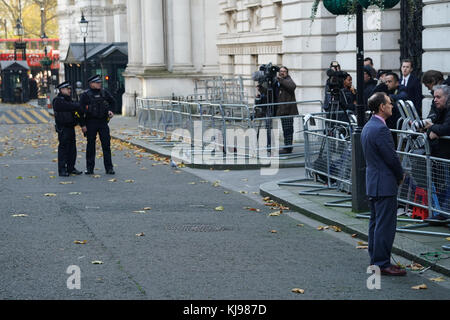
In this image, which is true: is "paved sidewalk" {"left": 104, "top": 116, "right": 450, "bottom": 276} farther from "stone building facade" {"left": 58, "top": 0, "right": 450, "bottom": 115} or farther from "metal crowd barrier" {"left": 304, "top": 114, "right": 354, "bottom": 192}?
"stone building facade" {"left": 58, "top": 0, "right": 450, "bottom": 115}

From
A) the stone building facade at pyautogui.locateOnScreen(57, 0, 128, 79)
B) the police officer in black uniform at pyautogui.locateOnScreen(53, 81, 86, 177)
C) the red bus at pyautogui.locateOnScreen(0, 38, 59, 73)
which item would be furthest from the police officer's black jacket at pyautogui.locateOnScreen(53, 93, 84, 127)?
the red bus at pyautogui.locateOnScreen(0, 38, 59, 73)

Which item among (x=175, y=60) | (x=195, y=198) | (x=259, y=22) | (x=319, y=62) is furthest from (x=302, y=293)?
(x=175, y=60)

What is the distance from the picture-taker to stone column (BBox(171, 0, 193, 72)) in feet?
126

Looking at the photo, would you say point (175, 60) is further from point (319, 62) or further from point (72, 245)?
point (72, 245)

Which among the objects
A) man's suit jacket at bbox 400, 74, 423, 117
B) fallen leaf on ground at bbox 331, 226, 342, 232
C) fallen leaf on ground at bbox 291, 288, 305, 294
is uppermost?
man's suit jacket at bbox 400, 74, 423, 117

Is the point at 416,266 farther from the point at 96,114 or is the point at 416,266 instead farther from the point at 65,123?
the point at 65,123

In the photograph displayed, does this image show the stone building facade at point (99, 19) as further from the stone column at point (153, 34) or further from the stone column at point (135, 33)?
the stone column at point (153, 34)

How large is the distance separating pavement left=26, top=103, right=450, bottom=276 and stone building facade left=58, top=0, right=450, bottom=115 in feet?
10.9

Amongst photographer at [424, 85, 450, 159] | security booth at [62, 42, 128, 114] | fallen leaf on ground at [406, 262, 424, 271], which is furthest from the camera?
security booth at [62, 42, 128, 114]

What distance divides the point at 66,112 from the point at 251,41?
1358 cm

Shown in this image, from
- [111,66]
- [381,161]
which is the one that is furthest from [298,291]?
[111,66]

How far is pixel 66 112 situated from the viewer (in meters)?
17.1

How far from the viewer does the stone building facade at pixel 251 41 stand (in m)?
19.1

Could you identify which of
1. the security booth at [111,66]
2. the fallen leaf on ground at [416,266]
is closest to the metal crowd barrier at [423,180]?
the fallen leaf on ground at [416,266]
